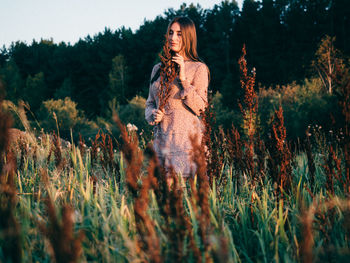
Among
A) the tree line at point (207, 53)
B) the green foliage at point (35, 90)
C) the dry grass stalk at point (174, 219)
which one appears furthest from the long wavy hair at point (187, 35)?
the green foliage at point (35, 90)

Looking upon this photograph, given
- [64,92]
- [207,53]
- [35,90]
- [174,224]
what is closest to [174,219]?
[174,224]

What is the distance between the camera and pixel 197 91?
290 centimetres

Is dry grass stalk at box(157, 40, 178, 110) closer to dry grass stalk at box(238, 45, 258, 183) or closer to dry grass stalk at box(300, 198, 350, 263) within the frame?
dry grass stalk at box(238, 45, 258, 183)

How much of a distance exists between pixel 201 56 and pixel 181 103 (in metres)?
32.3

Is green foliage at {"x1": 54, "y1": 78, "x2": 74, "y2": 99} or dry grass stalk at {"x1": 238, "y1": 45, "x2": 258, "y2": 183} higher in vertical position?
green foliage at {"x1": 54, "y1": 78, "x2": 74, "y2": 99}

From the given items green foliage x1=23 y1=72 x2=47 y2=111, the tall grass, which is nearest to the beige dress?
the tall grass

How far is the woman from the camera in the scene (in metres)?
2.69

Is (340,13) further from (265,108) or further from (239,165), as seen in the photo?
(239,165)

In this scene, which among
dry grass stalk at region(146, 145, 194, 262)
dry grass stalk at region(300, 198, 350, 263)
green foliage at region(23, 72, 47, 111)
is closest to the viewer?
dry grass stalk at region(300, 198, 350, 263)

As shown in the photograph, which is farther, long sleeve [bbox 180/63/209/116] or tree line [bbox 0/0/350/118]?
tree line [bbox 0/0/350/118]

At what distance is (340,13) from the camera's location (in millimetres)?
29031

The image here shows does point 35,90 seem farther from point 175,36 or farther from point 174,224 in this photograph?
point 174,224

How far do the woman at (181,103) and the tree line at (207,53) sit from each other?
20.7 m

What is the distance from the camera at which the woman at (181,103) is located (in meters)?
2.69
